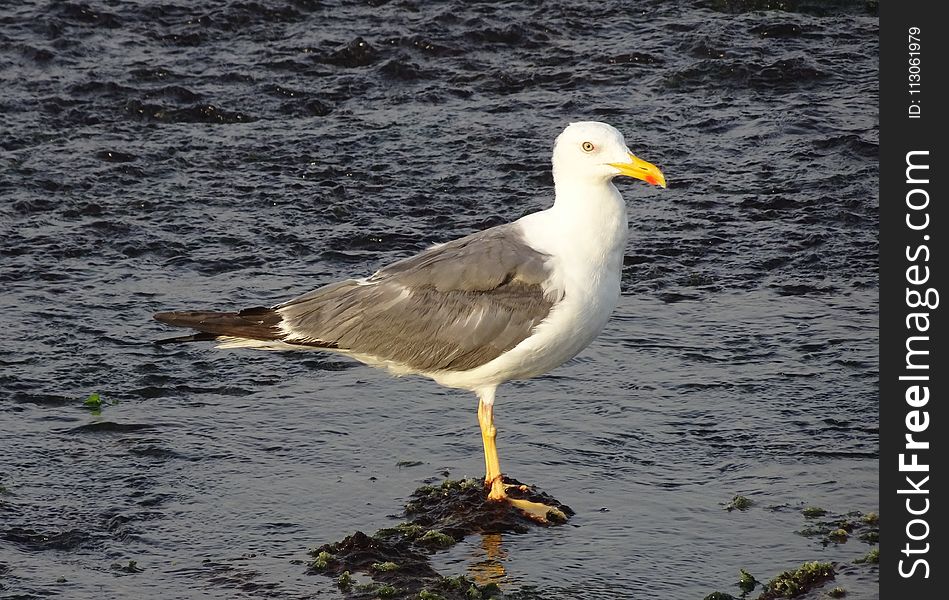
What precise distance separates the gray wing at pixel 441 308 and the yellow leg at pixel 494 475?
26 cm

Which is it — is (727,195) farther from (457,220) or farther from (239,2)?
(239,2)

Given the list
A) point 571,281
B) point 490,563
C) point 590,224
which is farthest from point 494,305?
point 490,563

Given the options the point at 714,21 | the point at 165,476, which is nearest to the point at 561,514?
the point at 165,476

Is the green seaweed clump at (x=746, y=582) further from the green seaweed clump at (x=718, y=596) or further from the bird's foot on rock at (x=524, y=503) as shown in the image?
the bird's foot on rock at (x=524, y=503)

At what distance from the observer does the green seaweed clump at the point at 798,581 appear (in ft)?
20.3

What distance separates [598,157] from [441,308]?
3.56 ft

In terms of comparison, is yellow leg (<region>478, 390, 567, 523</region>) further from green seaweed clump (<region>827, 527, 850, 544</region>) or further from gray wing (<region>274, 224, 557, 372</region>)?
green seaweed clump (<region>827, 527, 850, 544</region>)

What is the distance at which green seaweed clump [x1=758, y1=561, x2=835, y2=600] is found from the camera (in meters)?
6.20

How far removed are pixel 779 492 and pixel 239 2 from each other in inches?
361

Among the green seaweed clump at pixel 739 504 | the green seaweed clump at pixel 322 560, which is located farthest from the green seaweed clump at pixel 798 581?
the green seaweed clump at pixel 322 560

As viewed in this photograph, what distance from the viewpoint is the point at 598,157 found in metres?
7.39

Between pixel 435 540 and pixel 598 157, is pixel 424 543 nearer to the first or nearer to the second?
pixel 435 540

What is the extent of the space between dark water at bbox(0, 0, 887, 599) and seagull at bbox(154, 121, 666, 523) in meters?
0.56

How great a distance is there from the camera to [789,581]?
6.22m
